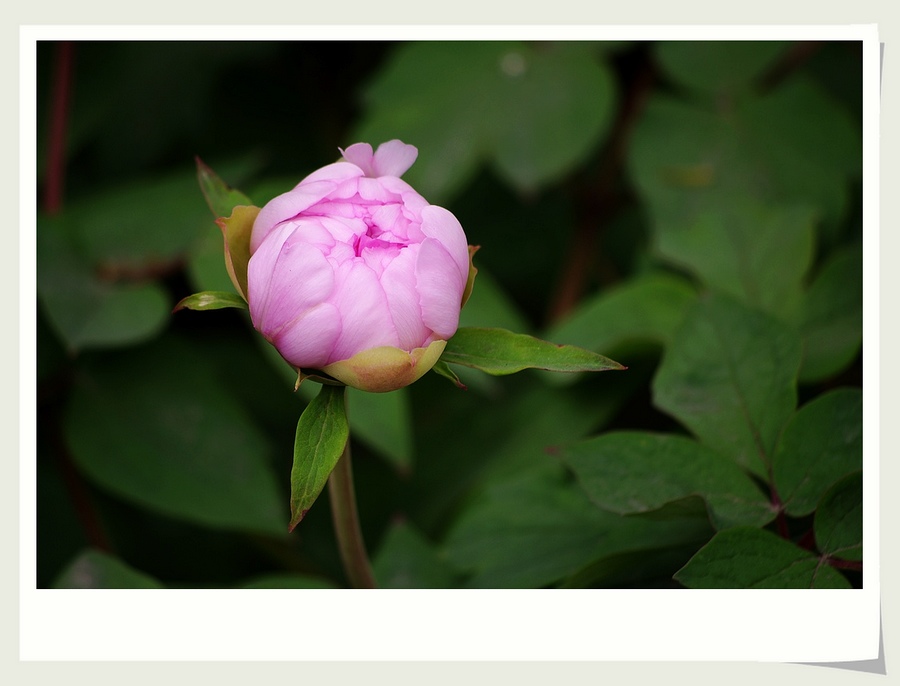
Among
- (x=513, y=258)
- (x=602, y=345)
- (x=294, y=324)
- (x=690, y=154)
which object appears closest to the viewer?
(x=294, y=324)

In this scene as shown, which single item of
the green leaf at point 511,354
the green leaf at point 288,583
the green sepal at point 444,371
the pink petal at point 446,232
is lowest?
the green leaf at point 288,583

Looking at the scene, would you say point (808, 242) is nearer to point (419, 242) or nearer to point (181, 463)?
point (419, 242)

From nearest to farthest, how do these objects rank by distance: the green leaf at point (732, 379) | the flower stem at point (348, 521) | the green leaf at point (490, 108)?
the flower stem at point (348, 521) → the green leaf at point (732, 379) → the green leaf at point (490, 108)

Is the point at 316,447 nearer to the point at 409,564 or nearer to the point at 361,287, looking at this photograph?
the point at 361,287

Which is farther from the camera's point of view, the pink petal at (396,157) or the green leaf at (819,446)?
the green leaf at (819,446)

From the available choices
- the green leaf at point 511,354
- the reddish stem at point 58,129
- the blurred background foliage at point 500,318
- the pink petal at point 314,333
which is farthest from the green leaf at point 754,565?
the reddish stem at point 58,129

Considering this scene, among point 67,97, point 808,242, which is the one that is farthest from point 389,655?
point 67,97

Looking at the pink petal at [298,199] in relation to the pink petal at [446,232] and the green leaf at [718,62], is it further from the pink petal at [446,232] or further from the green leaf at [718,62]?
the green leaf at [718,62]
